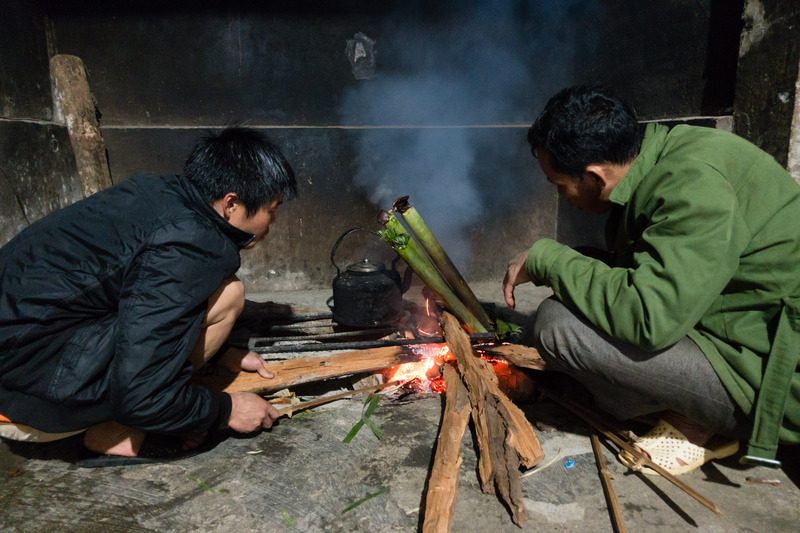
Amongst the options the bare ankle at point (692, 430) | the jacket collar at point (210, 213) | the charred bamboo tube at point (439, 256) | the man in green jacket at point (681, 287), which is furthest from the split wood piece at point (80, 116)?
the bare ankle at point (692, 430)

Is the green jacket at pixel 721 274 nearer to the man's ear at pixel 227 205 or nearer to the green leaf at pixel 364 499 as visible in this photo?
the green leaf at pixel 364 499

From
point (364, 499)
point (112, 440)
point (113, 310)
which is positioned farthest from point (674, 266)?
point (112, 440)

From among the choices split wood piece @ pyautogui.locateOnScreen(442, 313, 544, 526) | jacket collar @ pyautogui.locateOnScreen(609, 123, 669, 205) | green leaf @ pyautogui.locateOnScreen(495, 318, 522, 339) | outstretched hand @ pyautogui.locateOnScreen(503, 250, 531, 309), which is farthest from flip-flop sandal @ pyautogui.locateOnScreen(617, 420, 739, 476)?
green leaf @ pyautogui.locateOnScreen(495, 318, 522, 339)

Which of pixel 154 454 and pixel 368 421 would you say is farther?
pixel 368 421

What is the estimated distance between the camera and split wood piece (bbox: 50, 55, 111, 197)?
5.14 meters

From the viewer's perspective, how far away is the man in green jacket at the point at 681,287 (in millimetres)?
2125

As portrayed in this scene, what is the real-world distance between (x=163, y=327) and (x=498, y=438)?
1.71 metres

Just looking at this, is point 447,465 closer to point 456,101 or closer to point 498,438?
point 498,438

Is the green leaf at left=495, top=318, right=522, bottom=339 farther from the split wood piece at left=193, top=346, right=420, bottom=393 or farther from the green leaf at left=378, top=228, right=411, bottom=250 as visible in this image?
the green leaf at left=378, top=228, right=411, bottom=250

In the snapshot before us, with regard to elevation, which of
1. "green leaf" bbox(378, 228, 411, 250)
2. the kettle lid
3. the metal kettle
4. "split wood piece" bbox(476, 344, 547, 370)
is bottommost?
"split wood piece" bbox(476, 344, 547, 370)

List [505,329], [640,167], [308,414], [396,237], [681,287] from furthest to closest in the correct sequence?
[505,329], [396,237], [308,414], [640,167], [681,287]

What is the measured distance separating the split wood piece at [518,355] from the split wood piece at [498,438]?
246mm

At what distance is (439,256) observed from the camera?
370 centimetres

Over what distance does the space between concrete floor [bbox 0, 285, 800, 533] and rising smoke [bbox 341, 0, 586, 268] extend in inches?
134
